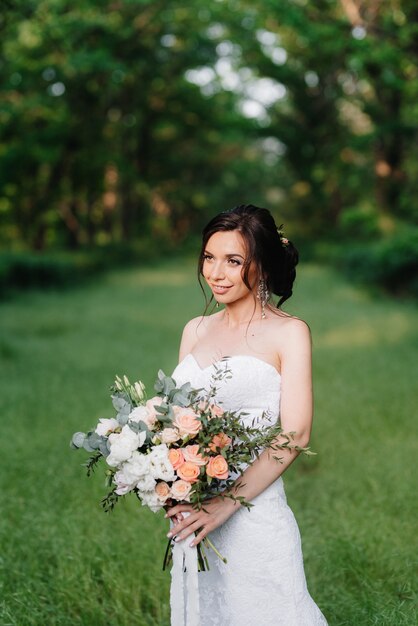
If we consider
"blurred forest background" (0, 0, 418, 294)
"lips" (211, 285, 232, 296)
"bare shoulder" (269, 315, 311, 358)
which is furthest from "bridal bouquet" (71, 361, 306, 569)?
"blurred forest background" (0, 0, 418, 294)

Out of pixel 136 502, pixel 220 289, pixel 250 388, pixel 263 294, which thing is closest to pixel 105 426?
pixel 250 388

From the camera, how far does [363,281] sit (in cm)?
2128

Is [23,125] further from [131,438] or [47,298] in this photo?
[131,438]

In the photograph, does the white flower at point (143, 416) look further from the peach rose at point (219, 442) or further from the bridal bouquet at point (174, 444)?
the peach rose at point (219, 442)

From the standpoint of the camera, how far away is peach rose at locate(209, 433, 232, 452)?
2439 mm

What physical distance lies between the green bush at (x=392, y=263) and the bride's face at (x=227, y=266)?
14.6 m

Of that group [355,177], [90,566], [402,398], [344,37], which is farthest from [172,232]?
[90,566]

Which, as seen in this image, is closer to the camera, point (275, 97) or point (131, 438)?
point (131, 438)

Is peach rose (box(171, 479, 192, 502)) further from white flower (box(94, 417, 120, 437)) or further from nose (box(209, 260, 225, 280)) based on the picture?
nose (box(209, 260, 225, 280))

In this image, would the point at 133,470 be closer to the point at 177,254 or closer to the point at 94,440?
the point at 94,440

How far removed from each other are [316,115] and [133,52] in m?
10.6

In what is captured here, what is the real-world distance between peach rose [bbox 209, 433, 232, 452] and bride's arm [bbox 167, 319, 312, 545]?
206 mm

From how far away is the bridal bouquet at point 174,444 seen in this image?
2.41m

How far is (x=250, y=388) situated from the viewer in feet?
8.91
